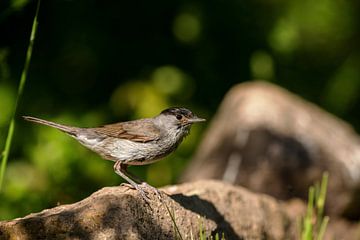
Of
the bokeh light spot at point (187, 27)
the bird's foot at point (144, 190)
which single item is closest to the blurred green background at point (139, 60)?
the bokeh light spot at point (187, 27)

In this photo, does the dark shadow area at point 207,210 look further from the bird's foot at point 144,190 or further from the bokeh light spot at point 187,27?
the bokeh light spot at point 187,27

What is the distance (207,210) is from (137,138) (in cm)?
86

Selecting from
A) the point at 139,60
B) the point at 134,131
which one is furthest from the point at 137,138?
the point at 139,60

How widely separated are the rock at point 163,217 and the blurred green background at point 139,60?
3.23 meters

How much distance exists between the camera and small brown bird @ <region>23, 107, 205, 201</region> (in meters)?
6.29

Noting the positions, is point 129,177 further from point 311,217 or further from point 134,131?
point 311,217

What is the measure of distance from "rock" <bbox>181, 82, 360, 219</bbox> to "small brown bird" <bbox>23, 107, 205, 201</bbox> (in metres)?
2.40

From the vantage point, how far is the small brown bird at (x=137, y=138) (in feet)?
20.6

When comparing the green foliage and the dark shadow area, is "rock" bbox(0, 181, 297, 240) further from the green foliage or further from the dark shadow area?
the green foliage

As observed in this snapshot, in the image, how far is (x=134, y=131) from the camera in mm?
6547

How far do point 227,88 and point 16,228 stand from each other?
6.94 meters

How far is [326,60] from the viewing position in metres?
12.3

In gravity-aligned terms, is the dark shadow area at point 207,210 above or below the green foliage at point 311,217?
below

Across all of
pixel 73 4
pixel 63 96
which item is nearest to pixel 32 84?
pixel 63 96
